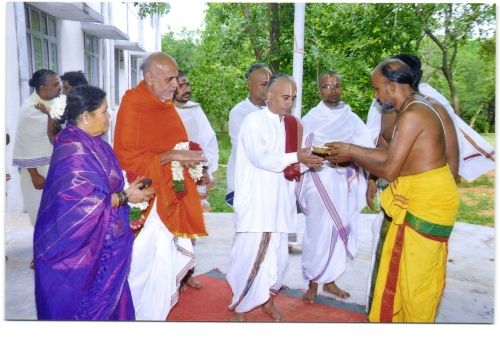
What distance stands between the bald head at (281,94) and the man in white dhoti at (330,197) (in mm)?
773

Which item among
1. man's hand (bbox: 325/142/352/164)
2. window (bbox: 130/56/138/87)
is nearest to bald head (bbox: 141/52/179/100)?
man's hand (bbox: 325/142/352/164)

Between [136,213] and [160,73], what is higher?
[160,73]

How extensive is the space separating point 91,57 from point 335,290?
9.25 metres

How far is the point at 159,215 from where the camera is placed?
343 centimetres

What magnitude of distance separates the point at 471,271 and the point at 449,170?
102 inches

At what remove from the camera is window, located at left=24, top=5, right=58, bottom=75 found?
6.95m

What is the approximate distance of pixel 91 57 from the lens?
11.4 metres

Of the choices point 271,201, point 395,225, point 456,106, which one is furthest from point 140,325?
point 456,106

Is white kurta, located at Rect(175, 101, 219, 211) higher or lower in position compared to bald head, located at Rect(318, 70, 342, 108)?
lower

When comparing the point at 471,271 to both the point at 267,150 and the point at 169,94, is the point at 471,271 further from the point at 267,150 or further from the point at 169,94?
the point at 169,94

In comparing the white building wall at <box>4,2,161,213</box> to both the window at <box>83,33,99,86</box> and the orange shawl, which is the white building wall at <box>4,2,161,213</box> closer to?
the window at <box>83,33,99,86</box>

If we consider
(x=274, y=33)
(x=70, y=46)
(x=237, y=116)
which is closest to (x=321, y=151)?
(x=237, y=116)

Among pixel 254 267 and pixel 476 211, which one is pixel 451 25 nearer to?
pixel 476 211

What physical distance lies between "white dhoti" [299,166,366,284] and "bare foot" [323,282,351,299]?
0.14m
